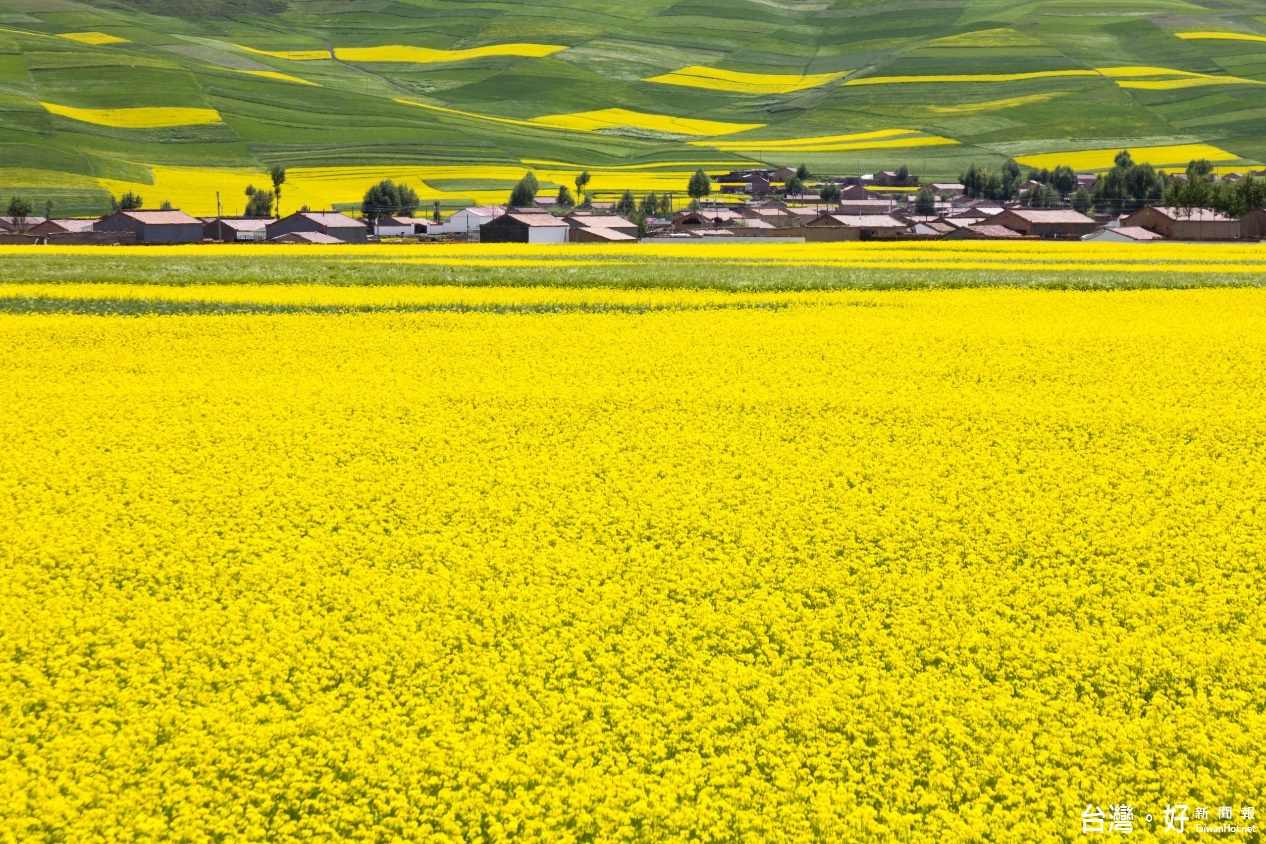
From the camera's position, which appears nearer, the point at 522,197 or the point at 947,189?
the point at 522,197

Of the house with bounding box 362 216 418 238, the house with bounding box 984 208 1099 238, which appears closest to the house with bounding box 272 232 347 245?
the house with bounding box 362 216 418 238

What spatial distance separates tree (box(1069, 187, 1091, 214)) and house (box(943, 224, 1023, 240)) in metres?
38.9

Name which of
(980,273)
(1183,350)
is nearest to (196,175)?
(980,273)

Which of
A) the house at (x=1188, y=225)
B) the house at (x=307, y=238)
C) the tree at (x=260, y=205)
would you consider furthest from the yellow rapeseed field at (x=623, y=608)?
the tree at (x=260, y=205)

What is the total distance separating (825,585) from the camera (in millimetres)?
11695

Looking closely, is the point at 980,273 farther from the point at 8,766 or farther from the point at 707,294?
the point at 8,766

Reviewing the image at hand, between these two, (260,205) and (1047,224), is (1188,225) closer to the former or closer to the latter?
(1047,224)

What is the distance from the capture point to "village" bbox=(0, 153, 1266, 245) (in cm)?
9756

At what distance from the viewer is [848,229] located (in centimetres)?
10306

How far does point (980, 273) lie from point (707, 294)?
15657mm

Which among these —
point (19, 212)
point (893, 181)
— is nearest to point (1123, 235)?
point (893, 181)

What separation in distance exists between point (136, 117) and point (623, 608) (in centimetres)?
20870

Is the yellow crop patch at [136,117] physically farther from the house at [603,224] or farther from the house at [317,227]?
the house at [603,224]

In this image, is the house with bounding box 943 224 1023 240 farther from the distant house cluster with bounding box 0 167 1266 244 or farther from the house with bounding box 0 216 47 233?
the house with bounding box 0 216 47 233
